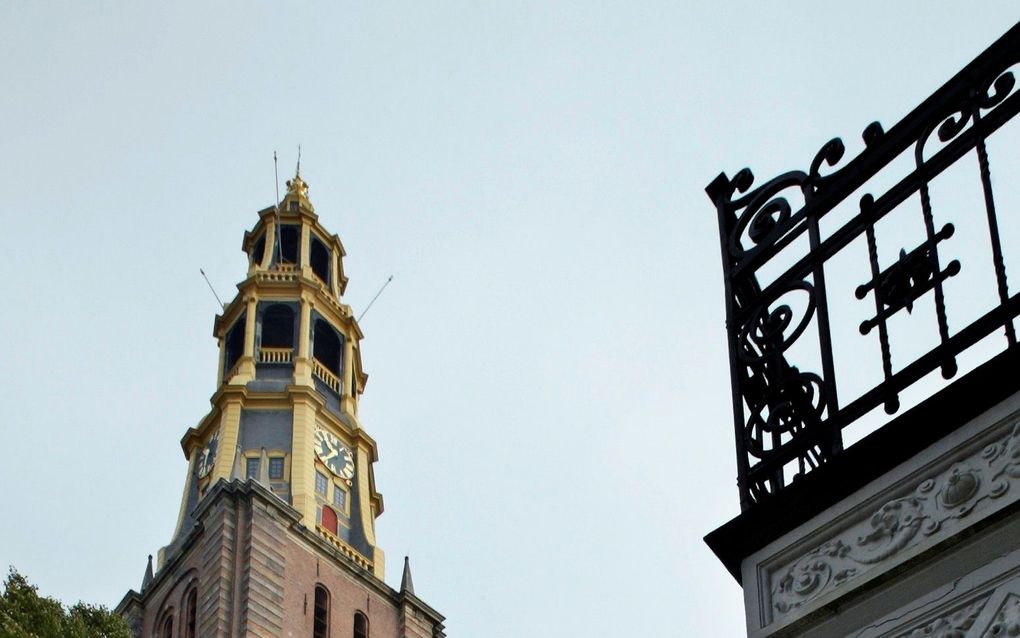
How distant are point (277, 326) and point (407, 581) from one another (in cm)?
1415

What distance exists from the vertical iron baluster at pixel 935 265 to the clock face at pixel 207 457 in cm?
5833

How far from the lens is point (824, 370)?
842 centimetres

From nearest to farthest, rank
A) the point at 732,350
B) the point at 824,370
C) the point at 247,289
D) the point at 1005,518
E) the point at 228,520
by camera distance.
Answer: the point at 1005,518 < the point at 824,370 < the point at 732,350 < the point at 228,520 < the point at 247,289

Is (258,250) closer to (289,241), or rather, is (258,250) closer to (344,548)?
(289,241)

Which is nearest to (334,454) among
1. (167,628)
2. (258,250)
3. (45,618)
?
(167,628)

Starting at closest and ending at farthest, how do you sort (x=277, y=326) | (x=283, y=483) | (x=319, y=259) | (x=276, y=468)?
1. (x=283, y=483)
2. (x=276, y=468)
3. (x=277, y=326)
4. (x=319, y=259)

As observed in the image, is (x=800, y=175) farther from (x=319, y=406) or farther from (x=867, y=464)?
(x=319, y=406)

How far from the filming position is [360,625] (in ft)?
195

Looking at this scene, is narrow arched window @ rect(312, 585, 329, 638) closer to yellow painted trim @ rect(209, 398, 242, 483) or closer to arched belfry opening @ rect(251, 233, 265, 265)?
yellow painted trim @ rect(209, 398, 242, 483)

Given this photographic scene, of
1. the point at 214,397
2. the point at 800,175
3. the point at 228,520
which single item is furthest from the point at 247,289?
the point at 800,175

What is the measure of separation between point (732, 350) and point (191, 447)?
200ft

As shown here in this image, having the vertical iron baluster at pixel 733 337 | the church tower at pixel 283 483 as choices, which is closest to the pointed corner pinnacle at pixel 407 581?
the church tower at pixel 283 483

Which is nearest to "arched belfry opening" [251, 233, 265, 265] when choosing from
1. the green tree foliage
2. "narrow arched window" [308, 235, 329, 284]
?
"narrow arched window" [308, 235, 329, 284]

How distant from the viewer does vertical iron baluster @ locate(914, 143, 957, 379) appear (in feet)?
26.0
